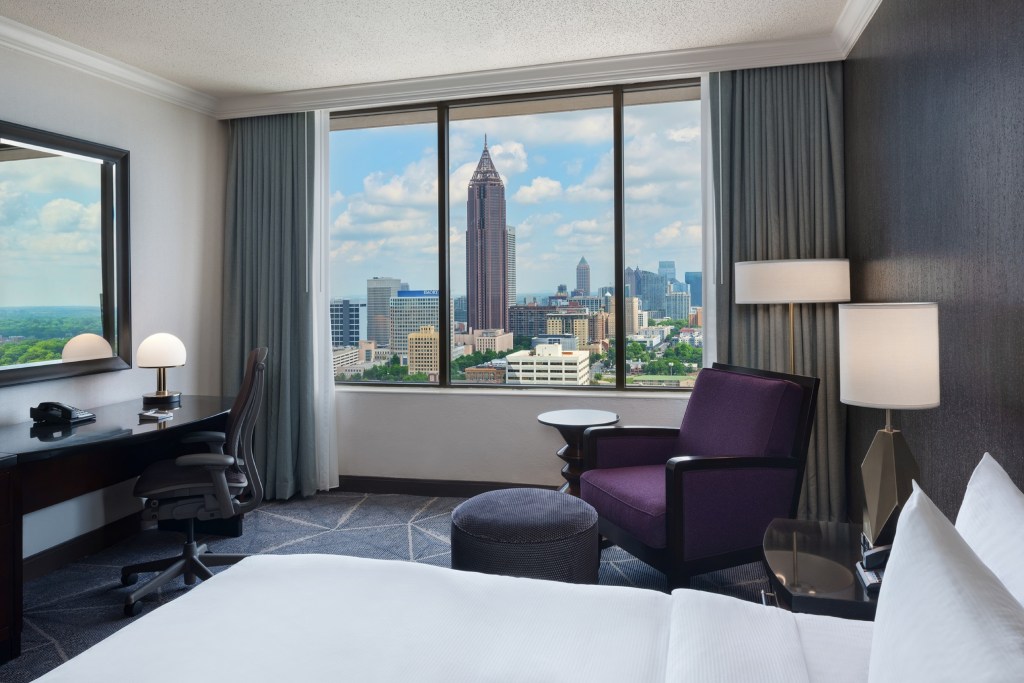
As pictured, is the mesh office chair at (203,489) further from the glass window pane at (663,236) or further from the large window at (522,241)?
the glass window pane at (663,236)

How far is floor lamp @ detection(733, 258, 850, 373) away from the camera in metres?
3.06

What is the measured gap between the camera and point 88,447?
254 centimetres

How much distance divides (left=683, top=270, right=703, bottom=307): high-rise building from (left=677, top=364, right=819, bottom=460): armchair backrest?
2.47 feet

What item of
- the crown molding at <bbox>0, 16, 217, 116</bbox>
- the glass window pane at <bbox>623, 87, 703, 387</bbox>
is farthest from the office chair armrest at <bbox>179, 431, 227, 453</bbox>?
the glass window pane at <bbox>623, 87, 703, 387</bbox>

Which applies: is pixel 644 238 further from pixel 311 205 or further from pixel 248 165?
pixel 248 165

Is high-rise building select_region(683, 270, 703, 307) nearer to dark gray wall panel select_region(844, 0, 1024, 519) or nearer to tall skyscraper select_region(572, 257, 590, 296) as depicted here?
tall skyscraper select_region(572, 257, 590, 296)

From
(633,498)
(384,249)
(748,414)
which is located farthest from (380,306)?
(748,414)

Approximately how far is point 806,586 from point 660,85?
3110mm

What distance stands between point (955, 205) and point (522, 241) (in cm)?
251

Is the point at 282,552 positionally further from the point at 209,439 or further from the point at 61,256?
the point at 61,256

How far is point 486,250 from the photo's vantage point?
13.9 ft

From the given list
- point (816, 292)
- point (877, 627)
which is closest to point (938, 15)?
point (816, 292)

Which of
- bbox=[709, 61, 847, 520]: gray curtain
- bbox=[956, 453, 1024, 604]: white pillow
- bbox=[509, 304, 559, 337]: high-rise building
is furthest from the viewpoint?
bbox=[509, 304, 559, 337]: high-rise building

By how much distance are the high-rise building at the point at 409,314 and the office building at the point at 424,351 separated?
3cm
